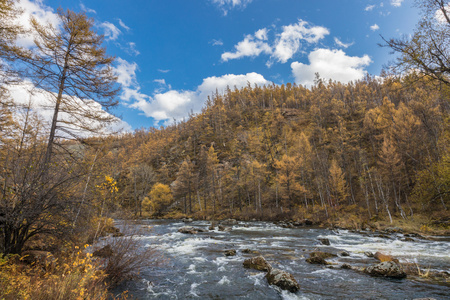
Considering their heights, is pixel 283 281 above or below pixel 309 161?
below

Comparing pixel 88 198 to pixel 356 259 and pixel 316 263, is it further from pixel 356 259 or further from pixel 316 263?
pixel 356 259

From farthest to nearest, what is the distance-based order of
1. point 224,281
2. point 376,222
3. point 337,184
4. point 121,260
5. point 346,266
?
point 337,184 < point 376,222 < point 346,266 < point 224,281 < point 121,260

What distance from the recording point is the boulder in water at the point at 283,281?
312 inches

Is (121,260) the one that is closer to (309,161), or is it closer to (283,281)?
(283,281)

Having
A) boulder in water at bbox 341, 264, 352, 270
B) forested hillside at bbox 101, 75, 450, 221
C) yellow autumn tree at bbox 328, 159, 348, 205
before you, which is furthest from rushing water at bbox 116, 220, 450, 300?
yellow autumn tree at bbox 328, 159, 348, 205

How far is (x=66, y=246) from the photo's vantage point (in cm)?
671

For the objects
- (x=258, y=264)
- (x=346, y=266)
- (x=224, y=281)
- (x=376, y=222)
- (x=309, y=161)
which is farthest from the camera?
(x=309, y=161)

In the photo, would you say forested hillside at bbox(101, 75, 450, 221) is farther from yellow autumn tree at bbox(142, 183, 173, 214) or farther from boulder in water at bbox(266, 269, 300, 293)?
boulder in water at bbox(266, 269, 300, 293)

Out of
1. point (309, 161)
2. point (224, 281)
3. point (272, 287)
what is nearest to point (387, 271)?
point (272, 287)

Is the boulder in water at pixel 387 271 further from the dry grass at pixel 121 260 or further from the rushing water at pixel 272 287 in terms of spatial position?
the dry grass at pixel 121 260

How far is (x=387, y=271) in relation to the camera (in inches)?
356

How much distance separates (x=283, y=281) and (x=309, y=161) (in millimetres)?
41198

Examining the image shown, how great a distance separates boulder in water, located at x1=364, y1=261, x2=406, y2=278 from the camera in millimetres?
8914

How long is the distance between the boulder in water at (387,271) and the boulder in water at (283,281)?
404 centimetres
